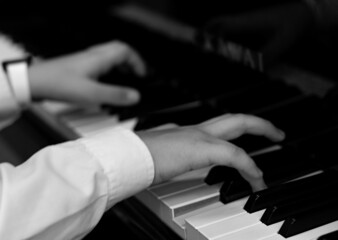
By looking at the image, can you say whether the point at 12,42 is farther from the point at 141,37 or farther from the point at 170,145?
the point at 170,145

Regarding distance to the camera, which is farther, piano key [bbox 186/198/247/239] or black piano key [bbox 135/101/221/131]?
black piano key [bbox 135/101/221/131]

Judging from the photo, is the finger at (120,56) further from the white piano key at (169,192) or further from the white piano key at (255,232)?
the white piano key at (255,232)

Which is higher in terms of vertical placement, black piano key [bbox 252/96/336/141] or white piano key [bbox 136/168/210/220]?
black piano key [bbox 252/96/336/141]

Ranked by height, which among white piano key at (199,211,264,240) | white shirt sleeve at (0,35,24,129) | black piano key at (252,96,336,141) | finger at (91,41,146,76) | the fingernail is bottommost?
white shirt sleeve at (0,35,24,129)

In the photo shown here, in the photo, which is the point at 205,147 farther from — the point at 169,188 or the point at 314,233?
the point at 314,233

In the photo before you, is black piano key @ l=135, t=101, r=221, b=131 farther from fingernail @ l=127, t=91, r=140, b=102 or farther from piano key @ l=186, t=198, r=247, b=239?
piano key @ l=186, t=198, r=247, b=239

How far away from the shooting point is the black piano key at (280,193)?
1.02 m

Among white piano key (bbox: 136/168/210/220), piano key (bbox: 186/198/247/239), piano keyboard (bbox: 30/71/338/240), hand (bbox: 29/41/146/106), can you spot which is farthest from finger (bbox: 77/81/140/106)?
piano key (bbox: 186/198/247/239)

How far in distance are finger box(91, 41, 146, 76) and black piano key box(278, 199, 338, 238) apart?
2.52 ft

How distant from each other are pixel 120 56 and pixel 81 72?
0.36 ft

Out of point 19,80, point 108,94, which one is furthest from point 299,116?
point 19,80

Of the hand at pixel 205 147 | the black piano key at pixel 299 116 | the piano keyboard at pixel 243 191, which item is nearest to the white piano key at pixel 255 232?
the piano keyboard at pixel 243 191

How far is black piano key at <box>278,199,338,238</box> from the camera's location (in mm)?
945

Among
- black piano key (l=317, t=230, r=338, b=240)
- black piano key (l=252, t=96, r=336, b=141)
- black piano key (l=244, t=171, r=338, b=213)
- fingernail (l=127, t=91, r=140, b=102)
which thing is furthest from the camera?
fingernail (l=127, t=91, r=140, b=102)
